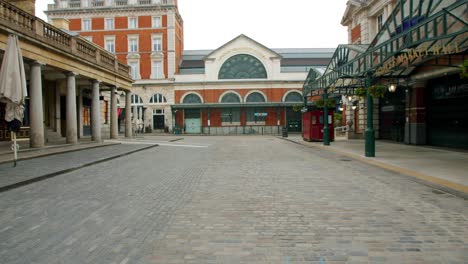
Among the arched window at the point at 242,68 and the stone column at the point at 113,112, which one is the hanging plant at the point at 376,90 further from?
the arched window at the point at 242,68

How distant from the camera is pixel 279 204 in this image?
6.30m

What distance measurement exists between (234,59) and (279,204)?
4717 cm

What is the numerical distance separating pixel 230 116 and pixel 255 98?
4.60 m

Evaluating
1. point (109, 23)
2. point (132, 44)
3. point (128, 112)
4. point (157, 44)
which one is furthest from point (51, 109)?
point (109, 23)

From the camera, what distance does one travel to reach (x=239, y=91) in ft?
167

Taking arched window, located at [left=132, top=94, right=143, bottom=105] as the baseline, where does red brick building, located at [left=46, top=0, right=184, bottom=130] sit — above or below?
above

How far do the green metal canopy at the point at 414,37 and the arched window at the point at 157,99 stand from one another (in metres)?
36.7

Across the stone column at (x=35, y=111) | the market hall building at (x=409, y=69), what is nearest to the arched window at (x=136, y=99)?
the market hall building at (x=409, y=69)

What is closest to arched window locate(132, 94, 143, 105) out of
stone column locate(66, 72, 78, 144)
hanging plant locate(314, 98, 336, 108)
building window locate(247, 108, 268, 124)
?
building window locate(247, 108, 268, 124)

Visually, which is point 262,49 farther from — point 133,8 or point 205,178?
point 205,178

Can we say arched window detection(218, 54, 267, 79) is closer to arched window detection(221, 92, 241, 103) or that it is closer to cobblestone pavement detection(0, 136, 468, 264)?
arched window detection(221, 92, 241, 103)

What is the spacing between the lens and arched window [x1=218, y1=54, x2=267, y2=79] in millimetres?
51656

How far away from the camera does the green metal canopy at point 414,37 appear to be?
31.4 ft

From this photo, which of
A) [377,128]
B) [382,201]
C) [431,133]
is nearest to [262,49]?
[377,128]
